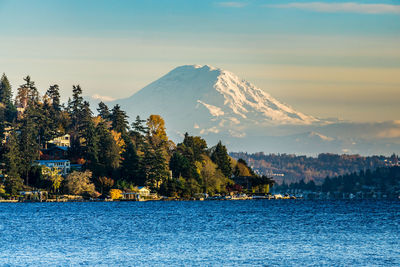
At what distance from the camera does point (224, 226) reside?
3433 inches

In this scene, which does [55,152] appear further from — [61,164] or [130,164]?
[130,164]

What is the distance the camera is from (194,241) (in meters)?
69.9

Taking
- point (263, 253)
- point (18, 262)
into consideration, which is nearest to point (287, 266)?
point (263, 253)

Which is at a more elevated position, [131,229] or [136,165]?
[136,165]

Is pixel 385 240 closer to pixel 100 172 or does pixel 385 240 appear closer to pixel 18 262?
pixel 18 262

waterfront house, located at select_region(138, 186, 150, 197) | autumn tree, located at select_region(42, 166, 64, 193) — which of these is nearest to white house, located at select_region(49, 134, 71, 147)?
autumn tree, located at select_region(42, 166, 64, 193)

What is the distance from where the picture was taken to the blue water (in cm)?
5697

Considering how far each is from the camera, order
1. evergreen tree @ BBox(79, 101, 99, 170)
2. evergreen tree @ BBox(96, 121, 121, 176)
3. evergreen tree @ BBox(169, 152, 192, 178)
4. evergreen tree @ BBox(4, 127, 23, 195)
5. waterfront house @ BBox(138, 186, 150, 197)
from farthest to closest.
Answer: evergreen tree @ BBox(169, 152, 192, 178) < waterfront house @ BBox(138, 186, 150, 197) < evergreen tree @ BBox(96, 121, 121, 176) < evergreen tree @ BBox(79, 101, 99, 170) < evergreen tree @ BBox(4, 127, 23, 195)

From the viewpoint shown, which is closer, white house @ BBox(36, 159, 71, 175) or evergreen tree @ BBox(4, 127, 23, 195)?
evergreen tree @ BBox(4, 127, 23, 195)

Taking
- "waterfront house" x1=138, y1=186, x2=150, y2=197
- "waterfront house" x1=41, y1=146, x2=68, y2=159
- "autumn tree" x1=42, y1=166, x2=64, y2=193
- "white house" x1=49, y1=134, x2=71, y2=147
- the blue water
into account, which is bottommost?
the blue water

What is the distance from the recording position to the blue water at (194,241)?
57.0 meters

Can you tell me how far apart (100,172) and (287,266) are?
11156 centimetres

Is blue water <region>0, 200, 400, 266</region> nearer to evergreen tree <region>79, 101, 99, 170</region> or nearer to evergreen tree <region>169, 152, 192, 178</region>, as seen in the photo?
evergreen tree <region>79, 101, 99, 170</region>

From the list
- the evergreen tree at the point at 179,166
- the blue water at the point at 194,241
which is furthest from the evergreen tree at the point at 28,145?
the blue water at the point at 194,241
